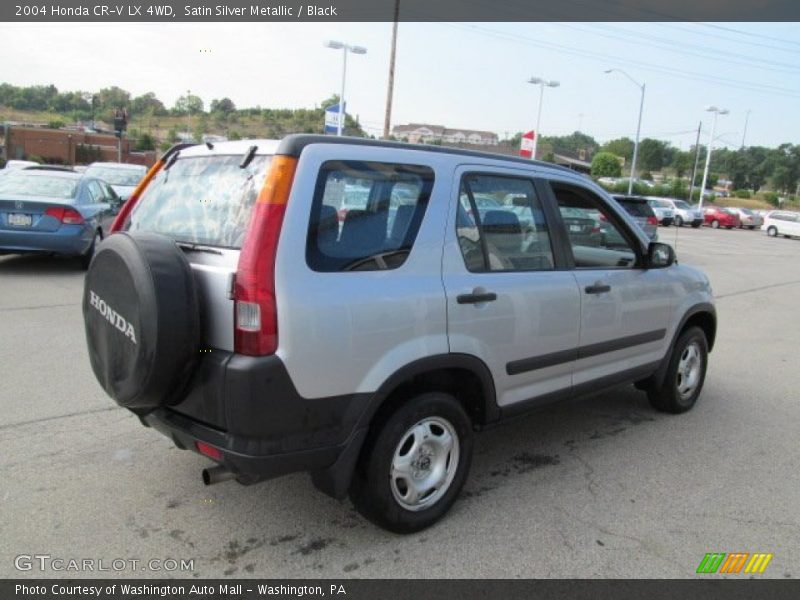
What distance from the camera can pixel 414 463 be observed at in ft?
10.2

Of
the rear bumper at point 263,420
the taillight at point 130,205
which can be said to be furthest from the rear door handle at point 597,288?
the taillight at point 130,205

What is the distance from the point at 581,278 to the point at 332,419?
6.28ft

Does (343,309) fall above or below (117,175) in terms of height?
below

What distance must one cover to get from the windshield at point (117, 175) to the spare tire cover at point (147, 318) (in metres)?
15.3

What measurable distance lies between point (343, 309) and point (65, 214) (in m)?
8.13

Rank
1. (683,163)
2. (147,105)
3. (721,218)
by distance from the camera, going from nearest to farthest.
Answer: (721,218) → (147,105) → (683,163)

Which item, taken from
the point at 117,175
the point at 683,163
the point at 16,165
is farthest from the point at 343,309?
the point at 683,163

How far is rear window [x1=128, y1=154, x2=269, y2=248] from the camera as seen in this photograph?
108 inches

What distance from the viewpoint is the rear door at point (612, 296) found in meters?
3.92

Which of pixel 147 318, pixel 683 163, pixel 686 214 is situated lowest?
pixel 147 318

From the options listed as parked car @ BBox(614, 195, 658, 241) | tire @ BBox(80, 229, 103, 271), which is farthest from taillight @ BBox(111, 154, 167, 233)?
parked car @ BBox(614, 195, 658, 241)

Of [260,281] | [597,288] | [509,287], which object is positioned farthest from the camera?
[597,288]

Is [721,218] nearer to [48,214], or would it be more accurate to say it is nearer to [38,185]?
[38,185]

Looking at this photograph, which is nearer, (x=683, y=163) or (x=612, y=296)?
(x=612, y=296)
